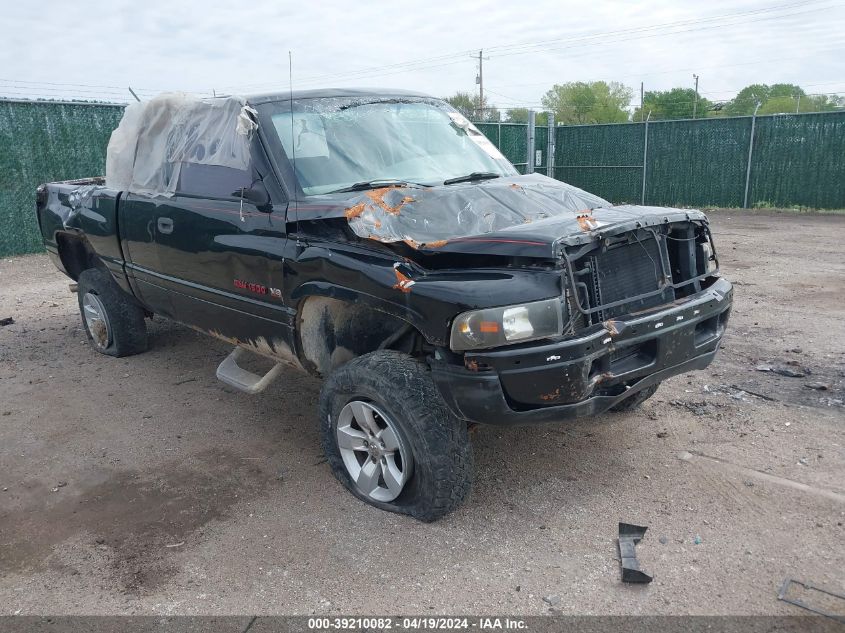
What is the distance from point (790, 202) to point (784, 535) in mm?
15079

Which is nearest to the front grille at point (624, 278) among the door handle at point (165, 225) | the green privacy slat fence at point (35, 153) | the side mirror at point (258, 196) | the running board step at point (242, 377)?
the side mirror at point (258, 196)

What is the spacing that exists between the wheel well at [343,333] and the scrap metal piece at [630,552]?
4.18 ft

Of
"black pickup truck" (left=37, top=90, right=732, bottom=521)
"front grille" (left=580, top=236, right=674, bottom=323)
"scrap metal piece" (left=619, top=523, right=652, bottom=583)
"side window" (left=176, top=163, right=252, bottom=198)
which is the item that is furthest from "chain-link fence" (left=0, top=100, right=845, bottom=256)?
"scrap metal piece" (left=619, top=523, right=652, bottom=583)

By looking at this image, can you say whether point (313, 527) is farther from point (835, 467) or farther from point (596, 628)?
point (835, 467)

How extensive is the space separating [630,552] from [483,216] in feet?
5.68

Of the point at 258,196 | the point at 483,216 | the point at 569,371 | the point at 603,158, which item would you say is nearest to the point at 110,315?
the point at 258,196

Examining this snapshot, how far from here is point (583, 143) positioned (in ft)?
61.6

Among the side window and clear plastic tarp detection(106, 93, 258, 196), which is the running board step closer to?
the side window

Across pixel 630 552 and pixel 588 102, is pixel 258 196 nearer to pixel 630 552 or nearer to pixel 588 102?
pixel 630 552

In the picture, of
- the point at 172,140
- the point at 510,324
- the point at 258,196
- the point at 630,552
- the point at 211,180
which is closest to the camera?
the point at 510,324

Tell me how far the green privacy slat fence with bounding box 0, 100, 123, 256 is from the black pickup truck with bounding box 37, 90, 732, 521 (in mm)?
7954

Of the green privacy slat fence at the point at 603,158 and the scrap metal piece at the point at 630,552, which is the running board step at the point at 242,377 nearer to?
the scrap metal piece at the point at 630,552

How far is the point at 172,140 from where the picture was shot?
5.00 meters

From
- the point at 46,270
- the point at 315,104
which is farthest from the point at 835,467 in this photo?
the point at 46,270
